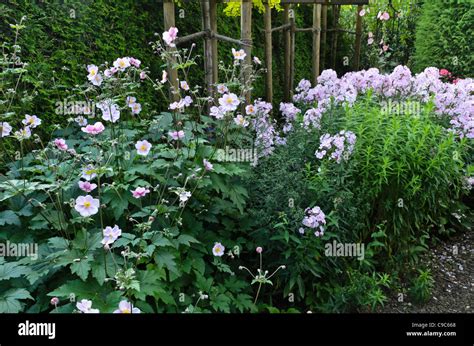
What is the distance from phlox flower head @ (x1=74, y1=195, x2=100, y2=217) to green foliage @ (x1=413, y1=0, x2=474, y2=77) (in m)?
6.45

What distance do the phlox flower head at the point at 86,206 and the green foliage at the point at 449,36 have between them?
6445 millimetres

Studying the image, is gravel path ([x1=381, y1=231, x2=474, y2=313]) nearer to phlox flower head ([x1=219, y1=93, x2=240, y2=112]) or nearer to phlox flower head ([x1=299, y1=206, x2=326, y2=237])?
phlox flower head ([x1=299, y1=206, x2=326, y2=237])

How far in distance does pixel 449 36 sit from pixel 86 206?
699cm

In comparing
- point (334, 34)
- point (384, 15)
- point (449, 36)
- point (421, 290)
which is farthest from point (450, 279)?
point (384, 15)

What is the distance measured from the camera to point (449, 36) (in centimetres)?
796

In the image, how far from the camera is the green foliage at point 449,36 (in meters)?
7.74

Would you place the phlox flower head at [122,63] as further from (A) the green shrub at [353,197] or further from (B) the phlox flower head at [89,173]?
(A) the green shrub at [353,197]

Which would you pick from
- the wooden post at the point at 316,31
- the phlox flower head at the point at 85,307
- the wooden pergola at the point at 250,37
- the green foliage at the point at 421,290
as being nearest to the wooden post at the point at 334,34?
the wooden pergola at the point at 250,37

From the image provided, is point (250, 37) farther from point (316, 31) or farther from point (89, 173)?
point (89, 173)

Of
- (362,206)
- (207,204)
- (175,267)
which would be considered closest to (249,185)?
(207,204)

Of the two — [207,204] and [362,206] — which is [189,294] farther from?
[362,206]

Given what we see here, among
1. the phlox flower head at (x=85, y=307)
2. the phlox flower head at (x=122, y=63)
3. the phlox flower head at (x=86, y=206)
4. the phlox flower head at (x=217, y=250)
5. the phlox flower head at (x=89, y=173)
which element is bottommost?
the phlox flower head at (x=85, y=307)

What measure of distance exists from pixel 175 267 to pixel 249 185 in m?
1.12

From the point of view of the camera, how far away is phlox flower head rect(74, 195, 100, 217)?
8.57 ft
